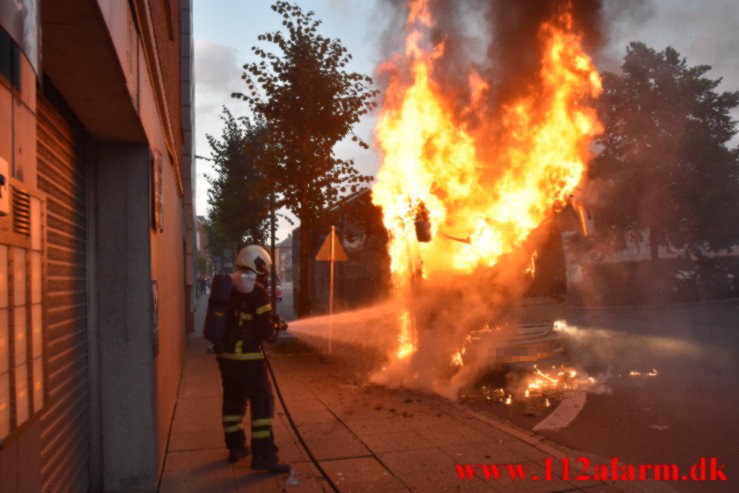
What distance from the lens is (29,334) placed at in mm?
1829

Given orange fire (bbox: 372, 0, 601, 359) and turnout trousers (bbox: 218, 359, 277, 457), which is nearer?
turnout trousers (bbox: 218, 359, 277, 457)

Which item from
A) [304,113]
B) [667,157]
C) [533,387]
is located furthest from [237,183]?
[667,157]

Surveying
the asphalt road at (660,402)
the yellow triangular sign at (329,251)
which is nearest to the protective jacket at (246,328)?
the asphalt road at (660,402)

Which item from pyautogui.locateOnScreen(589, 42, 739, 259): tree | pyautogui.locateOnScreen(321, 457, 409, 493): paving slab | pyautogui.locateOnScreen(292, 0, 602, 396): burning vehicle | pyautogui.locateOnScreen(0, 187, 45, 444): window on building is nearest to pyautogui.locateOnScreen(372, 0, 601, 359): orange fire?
pyautogui.locateOnScreen(292, 0, 602, 396): burning vehicle

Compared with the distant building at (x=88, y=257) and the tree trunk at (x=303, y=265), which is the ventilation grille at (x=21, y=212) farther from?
the tree trunk at (x=303, y=265)

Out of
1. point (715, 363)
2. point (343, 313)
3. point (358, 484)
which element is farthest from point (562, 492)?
point (343, 313)

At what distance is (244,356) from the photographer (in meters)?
4.77

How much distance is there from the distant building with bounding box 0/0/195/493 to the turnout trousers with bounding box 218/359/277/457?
0.59 metres

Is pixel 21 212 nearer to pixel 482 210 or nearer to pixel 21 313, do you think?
pixel 21 313

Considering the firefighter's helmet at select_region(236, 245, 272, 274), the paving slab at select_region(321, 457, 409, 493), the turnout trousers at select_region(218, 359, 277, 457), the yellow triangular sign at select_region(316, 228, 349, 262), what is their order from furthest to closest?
the yellow triangular sign at select_region(316, 228, 349, 262) → the firefighter's helmet at select_region(236, 245, 272, 274) → the turnout trousers at select_region(218, 359, 277, 457) → the paving slab at select_region(321, 457, 409, 493)

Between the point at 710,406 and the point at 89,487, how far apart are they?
689cm

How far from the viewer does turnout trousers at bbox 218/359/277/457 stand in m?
4.60

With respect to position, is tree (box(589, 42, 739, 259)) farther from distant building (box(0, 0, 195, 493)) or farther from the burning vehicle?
distant building (box(0, 0, 195, 493))

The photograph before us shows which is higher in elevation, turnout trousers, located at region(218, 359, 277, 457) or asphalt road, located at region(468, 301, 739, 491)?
turnout trousers, located at region(218, 359, 277, 457)
